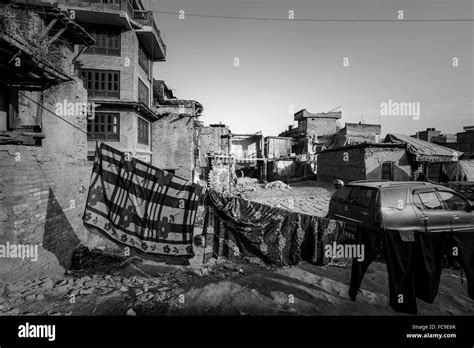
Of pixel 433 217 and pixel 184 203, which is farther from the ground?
pixel 184 203

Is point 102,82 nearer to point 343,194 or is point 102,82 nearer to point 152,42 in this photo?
point 152,42

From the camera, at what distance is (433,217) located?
5695 millimetres

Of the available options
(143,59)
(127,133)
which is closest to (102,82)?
(127,133)

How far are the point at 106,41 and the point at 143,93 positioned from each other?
4.14 meters

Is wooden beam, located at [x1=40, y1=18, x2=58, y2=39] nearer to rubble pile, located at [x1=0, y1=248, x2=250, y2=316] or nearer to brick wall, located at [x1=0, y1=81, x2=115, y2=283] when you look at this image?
brick wall, located at [x1=0, y1=81, x2=115, y2=283]

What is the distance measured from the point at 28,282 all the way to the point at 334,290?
6.81m

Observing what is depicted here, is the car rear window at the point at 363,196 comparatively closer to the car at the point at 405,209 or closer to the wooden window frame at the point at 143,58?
the car at the point at 405,209

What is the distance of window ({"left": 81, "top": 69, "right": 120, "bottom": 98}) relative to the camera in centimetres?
1520

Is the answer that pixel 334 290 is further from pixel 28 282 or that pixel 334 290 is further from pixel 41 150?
pixel 41 150

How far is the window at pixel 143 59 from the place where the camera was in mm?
17242

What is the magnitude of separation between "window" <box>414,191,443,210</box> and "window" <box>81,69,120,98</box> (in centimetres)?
1810

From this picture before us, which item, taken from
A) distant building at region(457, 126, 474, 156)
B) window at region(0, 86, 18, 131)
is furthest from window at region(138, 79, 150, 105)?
distant building at region(457, 126, 474, 156)

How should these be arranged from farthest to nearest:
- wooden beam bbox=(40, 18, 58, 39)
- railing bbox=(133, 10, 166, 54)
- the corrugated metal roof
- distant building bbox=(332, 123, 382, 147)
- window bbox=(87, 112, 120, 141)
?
distant building bbox=(332, 123, 382, 147) → the corrugated metal roof → railing bbox=(133, 10, 166, 54) → window bbox=(87, 112, 120, 141) → wooden beam bbox=(40, 18, 58, 39)
